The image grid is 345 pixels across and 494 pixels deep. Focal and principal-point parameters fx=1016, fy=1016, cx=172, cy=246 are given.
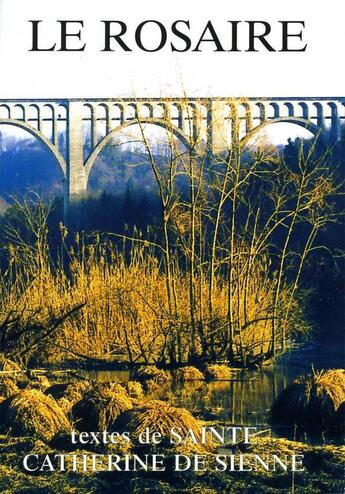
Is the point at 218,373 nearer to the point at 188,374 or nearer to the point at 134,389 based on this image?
the point at 188,374

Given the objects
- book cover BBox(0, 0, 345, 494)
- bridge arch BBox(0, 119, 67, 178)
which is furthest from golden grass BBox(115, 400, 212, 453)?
bridge arch BBox(0, 119, 67, 178)

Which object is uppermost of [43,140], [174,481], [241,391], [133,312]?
[43,140]

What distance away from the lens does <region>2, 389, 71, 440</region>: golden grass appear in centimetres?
394

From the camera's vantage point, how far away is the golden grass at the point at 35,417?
12.9 ft

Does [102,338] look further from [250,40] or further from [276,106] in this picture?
[276,106]

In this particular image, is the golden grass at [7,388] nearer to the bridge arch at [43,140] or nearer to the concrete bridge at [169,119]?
the concrete bridge at [169,119]

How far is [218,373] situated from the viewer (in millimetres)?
5547

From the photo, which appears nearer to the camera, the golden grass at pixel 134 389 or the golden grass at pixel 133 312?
the golden grass at pixel 134 389

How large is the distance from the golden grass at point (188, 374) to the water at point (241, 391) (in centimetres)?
7

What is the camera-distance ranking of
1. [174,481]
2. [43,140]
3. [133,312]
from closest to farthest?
[174,481] < [133,312] < [43,140]

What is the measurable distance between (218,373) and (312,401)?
1.26 m

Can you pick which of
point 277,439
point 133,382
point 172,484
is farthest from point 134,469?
point 133,382

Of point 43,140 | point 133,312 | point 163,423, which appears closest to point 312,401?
point 163,423

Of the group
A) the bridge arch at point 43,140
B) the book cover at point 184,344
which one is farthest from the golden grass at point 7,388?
the bridge arch at point 43,140
